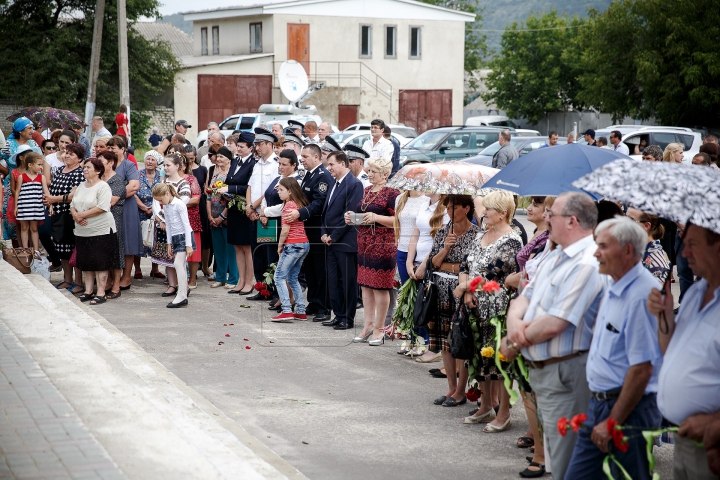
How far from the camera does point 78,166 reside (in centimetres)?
1254

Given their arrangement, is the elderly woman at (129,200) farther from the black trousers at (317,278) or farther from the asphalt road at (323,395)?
the black trousers at (317,278)

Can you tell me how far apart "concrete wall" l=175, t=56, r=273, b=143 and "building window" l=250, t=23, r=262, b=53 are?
2169 mm

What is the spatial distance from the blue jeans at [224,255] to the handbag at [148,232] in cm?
108

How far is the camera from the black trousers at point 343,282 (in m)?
10.4

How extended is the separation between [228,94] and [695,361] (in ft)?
142

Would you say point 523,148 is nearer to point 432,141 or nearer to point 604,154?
point 432,141

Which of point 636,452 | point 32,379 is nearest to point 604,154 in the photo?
point 636,452

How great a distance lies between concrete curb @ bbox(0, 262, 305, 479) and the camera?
5.43 meters

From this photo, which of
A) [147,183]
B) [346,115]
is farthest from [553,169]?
[346,115]

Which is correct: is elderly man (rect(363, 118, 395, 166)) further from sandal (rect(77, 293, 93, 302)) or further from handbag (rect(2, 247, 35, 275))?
handbag (rect(2, 247, 35, 275))

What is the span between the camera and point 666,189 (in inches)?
151

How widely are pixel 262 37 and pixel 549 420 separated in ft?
146

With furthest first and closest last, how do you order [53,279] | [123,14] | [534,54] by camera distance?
1. [534,54]
2. [123,14]
3. [53,279]

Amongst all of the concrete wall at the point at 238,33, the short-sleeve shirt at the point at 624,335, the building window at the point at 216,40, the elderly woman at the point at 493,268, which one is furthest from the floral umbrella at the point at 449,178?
the building window at the point at 216,40
